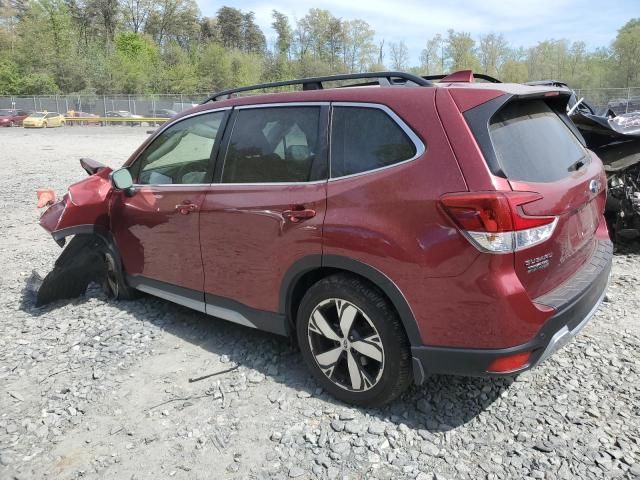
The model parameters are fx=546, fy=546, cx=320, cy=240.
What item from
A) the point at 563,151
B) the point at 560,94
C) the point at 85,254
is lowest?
the point at 85,254

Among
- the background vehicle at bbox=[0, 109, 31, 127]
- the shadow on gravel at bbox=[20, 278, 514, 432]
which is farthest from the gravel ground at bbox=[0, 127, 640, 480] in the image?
the background vehicle at bbox=[0, 109, 31, 127]

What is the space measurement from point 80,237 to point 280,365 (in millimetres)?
2366

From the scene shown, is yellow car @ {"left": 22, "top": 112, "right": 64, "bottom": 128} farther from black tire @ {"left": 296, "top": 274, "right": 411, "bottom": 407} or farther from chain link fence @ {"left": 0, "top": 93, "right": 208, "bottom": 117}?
black tire @ {"left": 296, "top": 274, "right": 411, "bottom": 407}

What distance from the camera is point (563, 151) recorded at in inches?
125

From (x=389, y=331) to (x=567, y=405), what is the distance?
117 cm

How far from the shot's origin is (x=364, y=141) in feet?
9.70

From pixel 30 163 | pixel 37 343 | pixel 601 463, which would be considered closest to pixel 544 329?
pixel 601 463

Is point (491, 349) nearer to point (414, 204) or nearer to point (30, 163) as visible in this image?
point (414, 204)

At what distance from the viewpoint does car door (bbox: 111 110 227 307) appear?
3869 millimetres

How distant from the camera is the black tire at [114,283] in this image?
4.78 meters

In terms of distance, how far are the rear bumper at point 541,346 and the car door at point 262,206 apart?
0.84 meters

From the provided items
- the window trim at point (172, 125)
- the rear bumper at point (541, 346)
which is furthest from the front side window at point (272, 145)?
the rear bumper at point (541, 346)

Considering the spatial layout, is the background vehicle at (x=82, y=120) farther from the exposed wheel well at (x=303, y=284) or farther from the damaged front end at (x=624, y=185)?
the exposed wheel well at (x=303, y=284)

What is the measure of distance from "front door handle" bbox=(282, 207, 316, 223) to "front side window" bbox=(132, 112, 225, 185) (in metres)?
0.94
